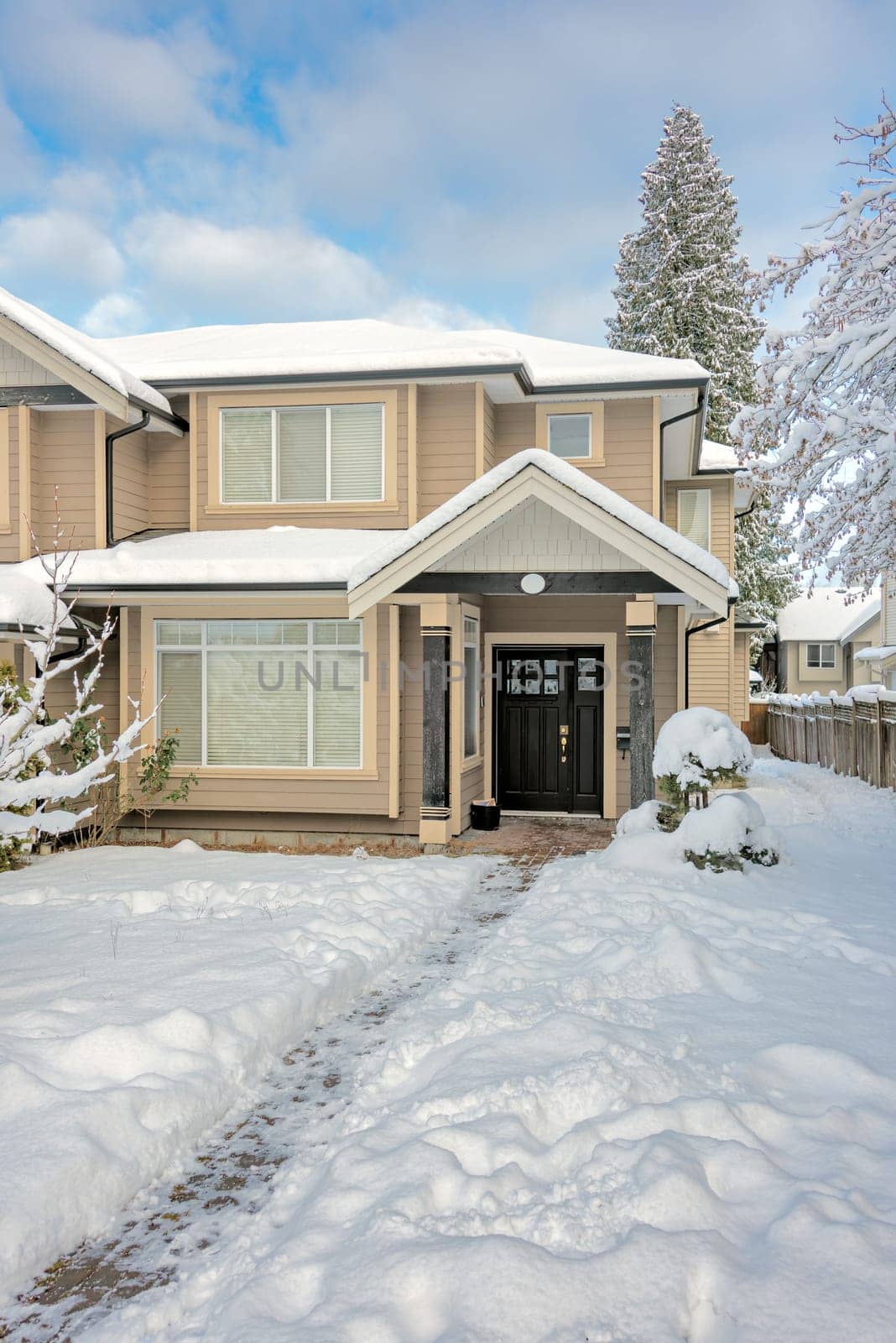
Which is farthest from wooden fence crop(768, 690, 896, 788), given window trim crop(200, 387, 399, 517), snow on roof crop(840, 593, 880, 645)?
snow on roof crop(840, 593, 880, 645)

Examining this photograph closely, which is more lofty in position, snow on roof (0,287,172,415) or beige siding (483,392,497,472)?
snow on roof (0,287,172,415)

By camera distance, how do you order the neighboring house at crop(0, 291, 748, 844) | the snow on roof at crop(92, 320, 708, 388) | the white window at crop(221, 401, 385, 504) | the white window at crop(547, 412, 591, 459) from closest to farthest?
the neighboring house at crop(0, 291, 748, 844)
the snow on roof at crop(92, 320, 708, 388)
the white window at crop(221, 401, 385, 504)
the white window at crop(547, 412, 591, 459)

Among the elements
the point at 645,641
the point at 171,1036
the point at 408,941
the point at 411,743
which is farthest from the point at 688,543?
the point at 171,1036

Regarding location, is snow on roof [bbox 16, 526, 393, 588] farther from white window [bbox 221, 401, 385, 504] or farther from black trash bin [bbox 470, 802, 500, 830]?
black trash bin [bbox 470, 802, 500, 830]

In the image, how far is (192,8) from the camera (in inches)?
589

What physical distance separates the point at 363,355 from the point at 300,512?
210cm

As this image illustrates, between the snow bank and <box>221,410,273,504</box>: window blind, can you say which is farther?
<box>221,410,273,504</box>: window blind

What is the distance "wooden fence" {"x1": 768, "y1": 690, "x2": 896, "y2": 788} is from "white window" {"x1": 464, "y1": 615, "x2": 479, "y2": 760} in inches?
254

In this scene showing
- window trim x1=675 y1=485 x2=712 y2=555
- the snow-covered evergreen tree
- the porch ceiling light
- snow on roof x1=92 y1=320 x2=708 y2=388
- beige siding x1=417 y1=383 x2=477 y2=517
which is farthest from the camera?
the snow-covered evergreen tree

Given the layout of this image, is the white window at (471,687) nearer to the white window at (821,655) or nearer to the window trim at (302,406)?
the window trim at (302,406)

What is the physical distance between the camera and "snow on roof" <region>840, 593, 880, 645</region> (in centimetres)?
3925

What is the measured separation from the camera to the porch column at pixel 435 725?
11031 millimetres

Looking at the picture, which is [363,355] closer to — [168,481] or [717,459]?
[168,481]

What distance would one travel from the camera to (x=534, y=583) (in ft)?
34.3
